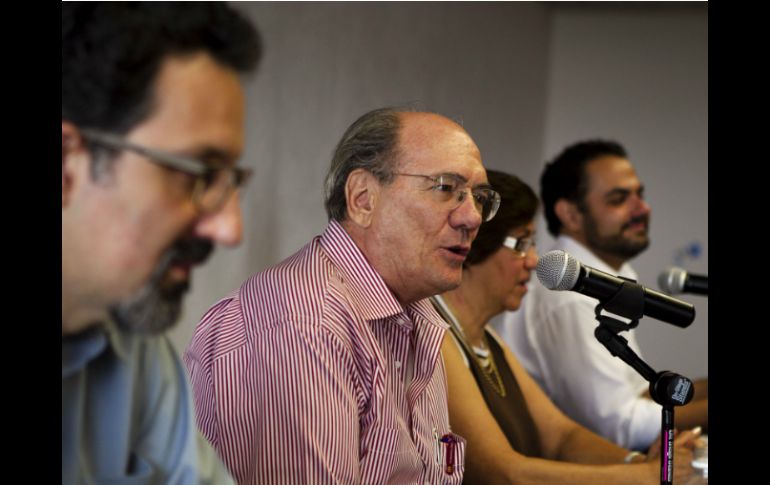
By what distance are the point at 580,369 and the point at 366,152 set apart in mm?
1305

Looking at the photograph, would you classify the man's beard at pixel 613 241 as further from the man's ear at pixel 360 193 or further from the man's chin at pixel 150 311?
the man's chin at pixel 150 311

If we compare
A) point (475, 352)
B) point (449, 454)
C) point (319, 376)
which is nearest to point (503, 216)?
point (475, 352)

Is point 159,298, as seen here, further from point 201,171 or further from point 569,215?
point 569,215

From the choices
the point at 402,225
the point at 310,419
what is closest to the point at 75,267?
the point at 310,419

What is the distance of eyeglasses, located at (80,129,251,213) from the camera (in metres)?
0.93

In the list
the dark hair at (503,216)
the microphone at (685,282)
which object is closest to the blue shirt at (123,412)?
the microphone at (685,282)

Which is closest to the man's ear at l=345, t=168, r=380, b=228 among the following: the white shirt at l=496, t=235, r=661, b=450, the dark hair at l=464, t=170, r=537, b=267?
the dark hair at l=464, t=170, r=537, b=267

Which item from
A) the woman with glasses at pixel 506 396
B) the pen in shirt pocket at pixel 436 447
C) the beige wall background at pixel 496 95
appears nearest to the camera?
the pen in shirt pocket at pixel 436 447

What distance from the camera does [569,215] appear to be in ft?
10.9

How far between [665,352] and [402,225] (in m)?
3.58

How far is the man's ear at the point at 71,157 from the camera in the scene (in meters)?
0.94

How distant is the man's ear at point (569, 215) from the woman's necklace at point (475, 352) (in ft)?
2.98

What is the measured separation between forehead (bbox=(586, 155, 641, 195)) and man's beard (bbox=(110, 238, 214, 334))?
8.22 ft

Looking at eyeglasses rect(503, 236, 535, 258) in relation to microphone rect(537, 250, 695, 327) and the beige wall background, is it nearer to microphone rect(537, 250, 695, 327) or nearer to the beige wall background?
the beige wall background
